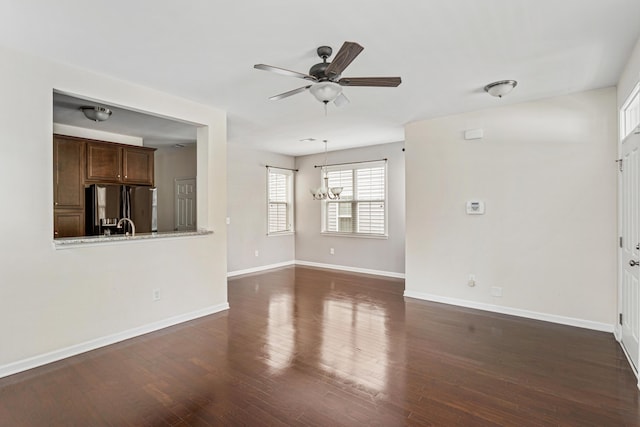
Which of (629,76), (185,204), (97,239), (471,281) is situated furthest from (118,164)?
(629,76)

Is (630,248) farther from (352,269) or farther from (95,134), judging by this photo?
(95,134)

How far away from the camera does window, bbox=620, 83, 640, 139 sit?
9.39 feet

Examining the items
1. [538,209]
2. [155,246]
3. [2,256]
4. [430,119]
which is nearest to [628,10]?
[538,209]

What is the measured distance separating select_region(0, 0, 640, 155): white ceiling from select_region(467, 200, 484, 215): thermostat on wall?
1347 millimetres

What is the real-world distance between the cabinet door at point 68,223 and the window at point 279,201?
3633mm

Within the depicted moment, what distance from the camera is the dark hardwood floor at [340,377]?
217cm

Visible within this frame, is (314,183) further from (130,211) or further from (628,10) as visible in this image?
(628,10)

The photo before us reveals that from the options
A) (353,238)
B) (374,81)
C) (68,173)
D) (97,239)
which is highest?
(374,81)

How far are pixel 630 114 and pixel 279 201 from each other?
245 inches

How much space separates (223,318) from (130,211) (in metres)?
2.57

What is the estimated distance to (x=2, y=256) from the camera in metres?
2.68

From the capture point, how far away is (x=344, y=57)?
2.29 meters

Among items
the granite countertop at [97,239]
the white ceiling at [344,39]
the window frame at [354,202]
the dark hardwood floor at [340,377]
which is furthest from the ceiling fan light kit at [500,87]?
the granite countertop at [97,239]

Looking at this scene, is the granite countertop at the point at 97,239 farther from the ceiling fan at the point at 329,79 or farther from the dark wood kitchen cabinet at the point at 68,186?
the ceiling fan at the point at 329,79
